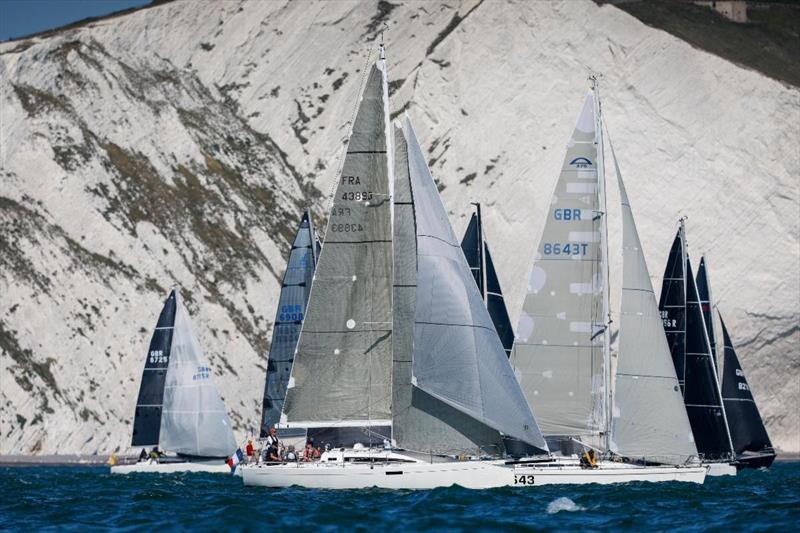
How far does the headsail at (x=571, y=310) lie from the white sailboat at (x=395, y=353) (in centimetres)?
362

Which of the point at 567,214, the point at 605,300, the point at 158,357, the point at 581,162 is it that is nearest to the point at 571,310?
the point at 605,300

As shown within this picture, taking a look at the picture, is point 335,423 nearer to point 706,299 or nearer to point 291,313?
point 291,313

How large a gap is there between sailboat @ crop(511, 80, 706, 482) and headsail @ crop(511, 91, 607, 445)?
26 mm

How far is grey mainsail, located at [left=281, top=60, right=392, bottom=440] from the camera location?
3403 cm

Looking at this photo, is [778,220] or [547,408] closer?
[547,408]

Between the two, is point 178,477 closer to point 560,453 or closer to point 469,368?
point 560,453

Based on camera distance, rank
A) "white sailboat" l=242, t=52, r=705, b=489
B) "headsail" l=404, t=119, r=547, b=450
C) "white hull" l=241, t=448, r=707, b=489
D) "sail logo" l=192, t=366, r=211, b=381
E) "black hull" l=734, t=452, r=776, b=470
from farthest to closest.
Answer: "sail logo" l=192, t=366, r=211, b=381
"black hull" l=734, t=452, r=776, b=470
"white hull" l=241, t=448, r=707, b=489
"white sailboat" l=242, t=52, r=705, b=489
"headsail" l=404, t=119, r=547, b=450

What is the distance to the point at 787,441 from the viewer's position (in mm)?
80938

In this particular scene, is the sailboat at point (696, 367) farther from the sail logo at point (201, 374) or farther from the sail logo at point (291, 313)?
the sail logo at point (201, 374)

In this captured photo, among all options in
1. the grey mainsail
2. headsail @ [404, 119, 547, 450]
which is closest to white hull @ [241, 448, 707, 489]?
the grey mainsail

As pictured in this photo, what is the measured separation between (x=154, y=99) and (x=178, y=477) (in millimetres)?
45477

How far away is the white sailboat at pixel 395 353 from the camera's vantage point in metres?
33.1

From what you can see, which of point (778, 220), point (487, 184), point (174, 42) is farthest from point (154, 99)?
point (778, 220)

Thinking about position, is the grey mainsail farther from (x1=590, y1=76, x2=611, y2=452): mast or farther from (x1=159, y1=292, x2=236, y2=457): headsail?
(x1=159, y1=292, x2=236, y2=457): headsail
